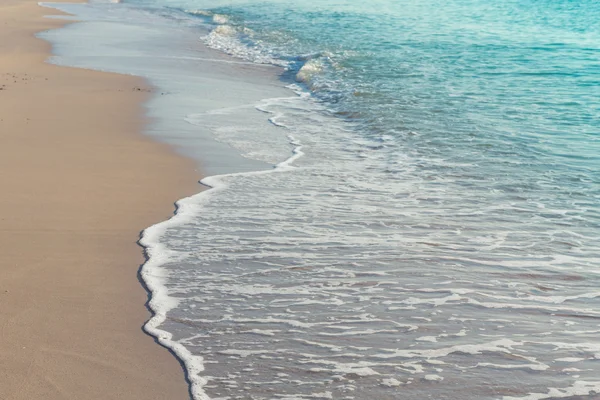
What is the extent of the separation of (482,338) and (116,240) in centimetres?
257

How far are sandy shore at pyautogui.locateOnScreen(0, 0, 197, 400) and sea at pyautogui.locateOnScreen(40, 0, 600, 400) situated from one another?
190 millimetres

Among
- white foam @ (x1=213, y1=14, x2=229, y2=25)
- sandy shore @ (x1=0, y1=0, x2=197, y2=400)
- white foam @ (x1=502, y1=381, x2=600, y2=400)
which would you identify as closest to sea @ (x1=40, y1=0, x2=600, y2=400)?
white foam @ (x1=502, y1=381, x2=600, y2=400)

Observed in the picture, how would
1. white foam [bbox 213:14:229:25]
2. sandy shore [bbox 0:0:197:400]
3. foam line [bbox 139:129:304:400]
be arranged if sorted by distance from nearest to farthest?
sandy shore [bbox 0:0:197:400] < foam line [bbox 139:129:304:400] < white foam [bbox 213:14:229:25]

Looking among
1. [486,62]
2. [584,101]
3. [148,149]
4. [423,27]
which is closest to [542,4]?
[423,27]

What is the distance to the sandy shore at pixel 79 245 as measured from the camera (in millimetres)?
3373

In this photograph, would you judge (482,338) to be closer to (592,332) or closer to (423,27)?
(592,332)

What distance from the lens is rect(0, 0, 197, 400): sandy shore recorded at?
3.37 metres

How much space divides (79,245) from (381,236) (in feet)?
6.82

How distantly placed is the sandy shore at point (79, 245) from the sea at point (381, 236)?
19 cm

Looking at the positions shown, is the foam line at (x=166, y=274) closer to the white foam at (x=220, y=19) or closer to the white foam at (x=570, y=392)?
the white foam at (x=570, y=392)

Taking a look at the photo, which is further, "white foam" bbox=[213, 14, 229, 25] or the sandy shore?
"white foam" bbox=[213, 14, 229, 25]

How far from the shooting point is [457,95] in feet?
37.0

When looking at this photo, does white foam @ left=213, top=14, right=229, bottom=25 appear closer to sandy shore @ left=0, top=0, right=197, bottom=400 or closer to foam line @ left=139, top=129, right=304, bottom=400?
sandy shore @ left=0, top=0, right=197, bottom=400

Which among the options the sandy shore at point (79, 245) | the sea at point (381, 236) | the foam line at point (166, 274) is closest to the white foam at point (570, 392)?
the sea at point (381, 236)
